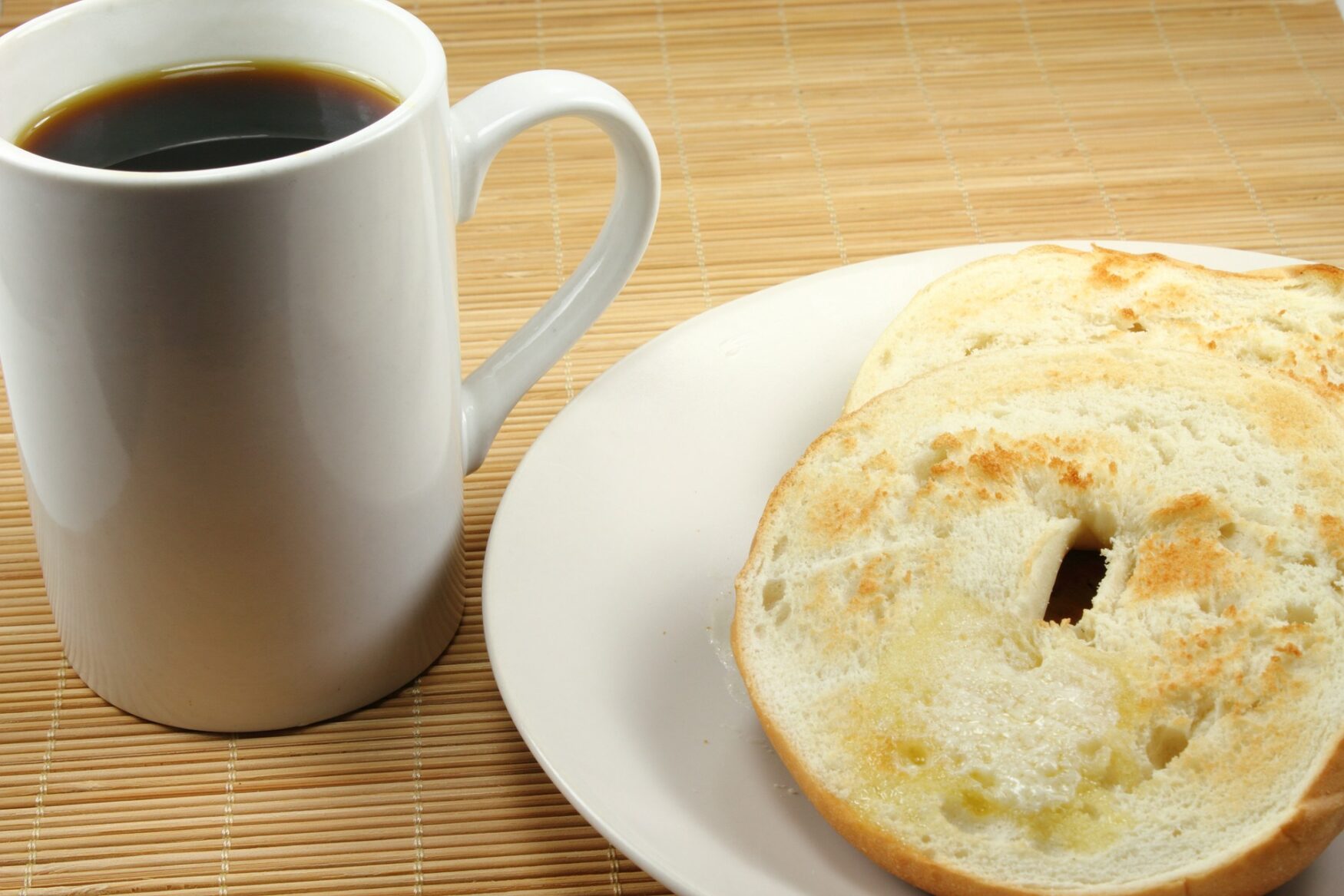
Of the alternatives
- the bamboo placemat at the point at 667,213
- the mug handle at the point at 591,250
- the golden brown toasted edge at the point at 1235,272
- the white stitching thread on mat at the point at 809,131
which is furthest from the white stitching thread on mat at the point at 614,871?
the white stitching thread on mat at the point at 809,131

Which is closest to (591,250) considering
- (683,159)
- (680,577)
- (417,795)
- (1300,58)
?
(680,577)

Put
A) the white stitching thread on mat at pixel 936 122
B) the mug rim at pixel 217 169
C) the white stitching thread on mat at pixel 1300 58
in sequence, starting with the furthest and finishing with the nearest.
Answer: the white stitching thread on mat at pixel 1300 58 < the white stitching thread on mat at pixel 936 122 < the mug rim at pixel 217 169

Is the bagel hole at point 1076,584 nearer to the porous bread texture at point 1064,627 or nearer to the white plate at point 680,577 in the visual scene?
Result: the porous bread texture at point 1064,627

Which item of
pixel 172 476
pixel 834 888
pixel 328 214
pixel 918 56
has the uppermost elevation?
pixel 328 214

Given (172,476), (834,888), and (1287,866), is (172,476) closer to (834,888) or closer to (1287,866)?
(834,888)

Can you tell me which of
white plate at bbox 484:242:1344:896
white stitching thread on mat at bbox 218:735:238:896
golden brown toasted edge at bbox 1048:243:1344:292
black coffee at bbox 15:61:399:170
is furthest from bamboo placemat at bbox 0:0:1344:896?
black coffee at bbox 15:61:399:170

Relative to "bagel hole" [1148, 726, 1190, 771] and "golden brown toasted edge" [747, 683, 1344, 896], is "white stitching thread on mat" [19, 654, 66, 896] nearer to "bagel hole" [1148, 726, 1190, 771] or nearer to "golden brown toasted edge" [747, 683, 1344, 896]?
"golden brown toasted edge" [747, 683, 1344, 896]

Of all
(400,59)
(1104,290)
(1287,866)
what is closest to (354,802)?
(400,59)
